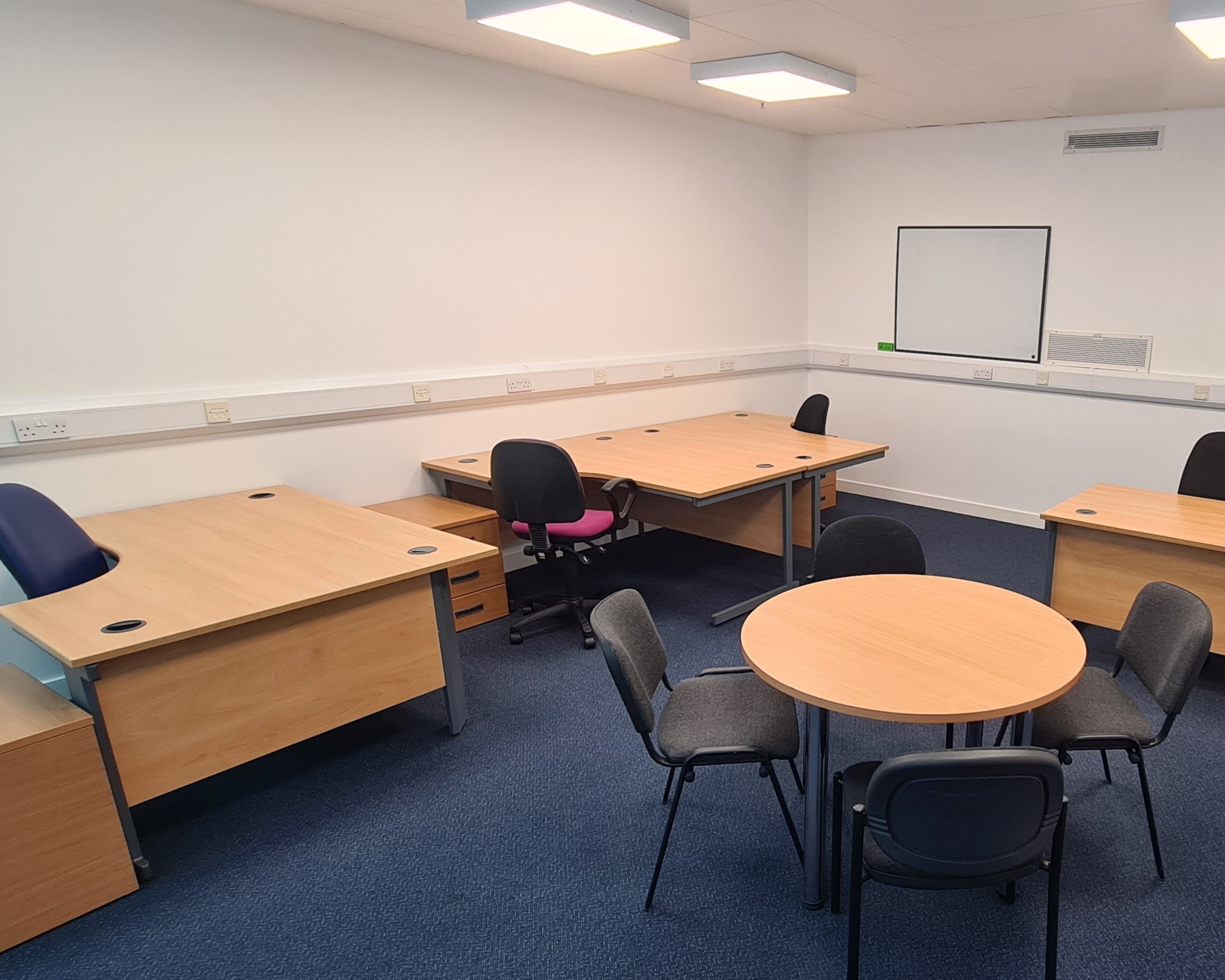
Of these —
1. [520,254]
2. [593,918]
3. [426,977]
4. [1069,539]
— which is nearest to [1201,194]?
[1069,539]

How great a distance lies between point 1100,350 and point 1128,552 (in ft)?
7.85

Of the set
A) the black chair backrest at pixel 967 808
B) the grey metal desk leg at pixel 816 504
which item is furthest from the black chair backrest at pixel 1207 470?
the black chair backrest at pixel 967 808

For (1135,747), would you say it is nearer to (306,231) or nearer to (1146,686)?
(1146,686)

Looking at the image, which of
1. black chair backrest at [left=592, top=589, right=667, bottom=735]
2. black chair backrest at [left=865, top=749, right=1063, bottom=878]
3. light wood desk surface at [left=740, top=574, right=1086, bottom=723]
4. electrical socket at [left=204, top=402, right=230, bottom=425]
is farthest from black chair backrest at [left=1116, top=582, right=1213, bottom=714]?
electrical socket at [left=204, top=402, right=230, bottom=425]

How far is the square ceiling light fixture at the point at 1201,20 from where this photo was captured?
278 cm

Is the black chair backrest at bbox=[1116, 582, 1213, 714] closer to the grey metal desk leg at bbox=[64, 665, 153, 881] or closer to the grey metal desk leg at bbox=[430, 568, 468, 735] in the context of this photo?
the grey metal desk leg at bbox=[430, 568, 468, 735]

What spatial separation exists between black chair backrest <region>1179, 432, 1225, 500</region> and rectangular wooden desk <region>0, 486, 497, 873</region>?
312cm

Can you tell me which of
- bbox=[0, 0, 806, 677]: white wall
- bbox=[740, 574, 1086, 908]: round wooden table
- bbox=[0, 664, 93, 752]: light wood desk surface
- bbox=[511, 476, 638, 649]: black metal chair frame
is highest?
bbox=[0, 0, 806, 677]: white wall

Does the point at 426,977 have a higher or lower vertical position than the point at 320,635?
lower

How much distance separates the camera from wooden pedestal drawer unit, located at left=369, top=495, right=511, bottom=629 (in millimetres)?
3930

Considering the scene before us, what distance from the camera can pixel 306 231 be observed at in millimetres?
3746

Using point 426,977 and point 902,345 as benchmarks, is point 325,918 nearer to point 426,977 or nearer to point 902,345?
point 426,977

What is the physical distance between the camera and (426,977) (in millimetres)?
2000

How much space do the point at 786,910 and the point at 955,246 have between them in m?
4.76
